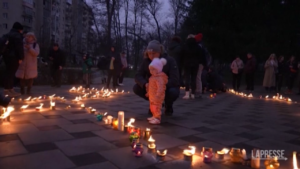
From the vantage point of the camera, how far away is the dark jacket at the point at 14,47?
22.4ft

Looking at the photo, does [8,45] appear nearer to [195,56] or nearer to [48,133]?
[48,133]

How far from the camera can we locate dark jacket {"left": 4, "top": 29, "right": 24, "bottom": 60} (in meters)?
6.81

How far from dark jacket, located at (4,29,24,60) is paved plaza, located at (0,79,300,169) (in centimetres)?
216

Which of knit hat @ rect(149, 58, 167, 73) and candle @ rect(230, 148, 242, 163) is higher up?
knit hat @ rect(149, 58, 167, 73)

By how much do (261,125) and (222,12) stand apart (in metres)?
15.3

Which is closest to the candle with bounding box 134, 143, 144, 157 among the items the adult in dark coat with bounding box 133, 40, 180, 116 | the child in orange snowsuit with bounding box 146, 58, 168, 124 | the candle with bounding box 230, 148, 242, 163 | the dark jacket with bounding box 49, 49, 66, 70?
the candle with bounding box 230, 148, 242, 163

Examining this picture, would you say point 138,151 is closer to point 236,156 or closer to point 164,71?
point 236,156

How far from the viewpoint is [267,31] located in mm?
16688

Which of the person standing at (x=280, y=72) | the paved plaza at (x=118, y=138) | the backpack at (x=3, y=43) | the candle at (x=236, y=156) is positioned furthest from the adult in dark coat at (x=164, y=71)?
the person standing at (x=280, y=72)

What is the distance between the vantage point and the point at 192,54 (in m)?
7.84

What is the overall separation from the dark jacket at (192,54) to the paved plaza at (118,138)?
108 inches

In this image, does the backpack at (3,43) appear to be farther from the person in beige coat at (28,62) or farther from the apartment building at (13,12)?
the apartment building at (13,12)

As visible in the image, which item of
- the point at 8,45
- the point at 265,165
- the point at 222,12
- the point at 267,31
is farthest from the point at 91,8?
the point at 265,165

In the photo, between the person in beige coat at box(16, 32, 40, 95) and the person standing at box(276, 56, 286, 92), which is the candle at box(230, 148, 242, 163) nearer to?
the person in beige coat at box(16, 32, 40, 95)
